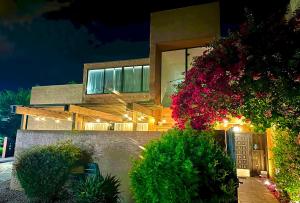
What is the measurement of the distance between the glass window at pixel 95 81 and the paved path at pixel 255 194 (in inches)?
432

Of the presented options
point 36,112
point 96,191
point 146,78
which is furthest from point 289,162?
point 36,112

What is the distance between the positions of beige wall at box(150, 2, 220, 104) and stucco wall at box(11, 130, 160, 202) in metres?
5.71

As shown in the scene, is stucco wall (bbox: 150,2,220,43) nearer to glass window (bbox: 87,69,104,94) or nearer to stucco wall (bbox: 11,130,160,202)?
glass window (bbox: 87,69,104,94)

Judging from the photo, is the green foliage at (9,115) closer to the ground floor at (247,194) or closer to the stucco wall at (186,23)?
the ground floor at (247,194)

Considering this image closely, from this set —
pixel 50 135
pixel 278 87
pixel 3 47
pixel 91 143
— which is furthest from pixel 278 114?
pixel 3 47

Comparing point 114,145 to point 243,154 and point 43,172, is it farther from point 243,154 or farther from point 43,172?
point 243,154

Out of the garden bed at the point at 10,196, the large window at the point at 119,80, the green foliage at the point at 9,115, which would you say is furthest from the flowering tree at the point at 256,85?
the green foliage at the point at 9,115

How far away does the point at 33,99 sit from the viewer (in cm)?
2117

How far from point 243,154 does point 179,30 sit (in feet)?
27.5

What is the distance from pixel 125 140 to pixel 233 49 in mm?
4994

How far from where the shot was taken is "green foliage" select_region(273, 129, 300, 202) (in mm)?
7008

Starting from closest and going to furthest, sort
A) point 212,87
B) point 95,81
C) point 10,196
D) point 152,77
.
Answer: point 212,87 → point 10,196 → point 152,77 → point 95,81

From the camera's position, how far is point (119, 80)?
16781 millimetres

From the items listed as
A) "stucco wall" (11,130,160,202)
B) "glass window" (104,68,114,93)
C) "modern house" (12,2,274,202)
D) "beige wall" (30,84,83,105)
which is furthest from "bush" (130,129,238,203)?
"beige wall" (30,84,83,105)
